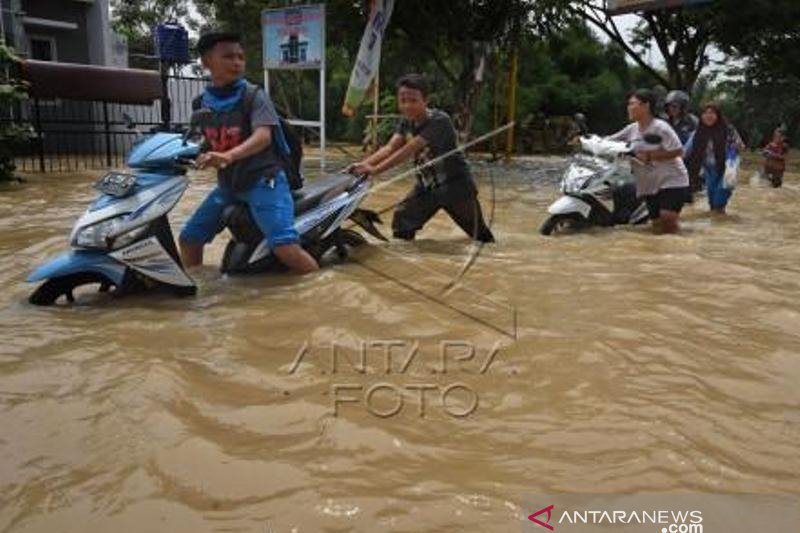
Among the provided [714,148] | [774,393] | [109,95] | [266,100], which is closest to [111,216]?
[266,100]

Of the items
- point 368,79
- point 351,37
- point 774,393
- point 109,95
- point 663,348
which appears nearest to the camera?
point 774,393

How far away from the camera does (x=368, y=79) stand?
12398 mm

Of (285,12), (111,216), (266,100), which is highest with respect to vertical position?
(285,12)

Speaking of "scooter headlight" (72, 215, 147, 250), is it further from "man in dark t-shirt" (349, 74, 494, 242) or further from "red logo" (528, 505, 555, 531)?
"red logo" (528, 505, 555, 531)

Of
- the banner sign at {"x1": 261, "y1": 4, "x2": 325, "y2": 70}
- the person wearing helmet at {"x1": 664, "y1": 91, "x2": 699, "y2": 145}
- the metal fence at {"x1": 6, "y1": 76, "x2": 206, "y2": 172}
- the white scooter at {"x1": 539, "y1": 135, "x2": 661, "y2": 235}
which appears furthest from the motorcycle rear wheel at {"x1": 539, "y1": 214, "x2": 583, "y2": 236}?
the metal fence at {"x1": 6, "y1": 76, "x2": 206, "y2": 172}

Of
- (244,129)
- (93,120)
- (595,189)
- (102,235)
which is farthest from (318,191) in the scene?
(93,120)

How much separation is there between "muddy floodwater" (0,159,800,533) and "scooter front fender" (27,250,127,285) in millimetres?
192

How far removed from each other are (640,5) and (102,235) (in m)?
15.9

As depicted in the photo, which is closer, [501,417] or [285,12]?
[501,417]

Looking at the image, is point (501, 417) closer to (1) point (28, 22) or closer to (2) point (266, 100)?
(2) point (266, 100)

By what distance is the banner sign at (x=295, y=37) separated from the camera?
11328 mm

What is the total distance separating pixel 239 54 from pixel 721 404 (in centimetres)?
300

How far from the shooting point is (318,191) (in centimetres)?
522

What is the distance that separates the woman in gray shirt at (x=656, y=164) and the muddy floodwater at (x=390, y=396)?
1.70 m
